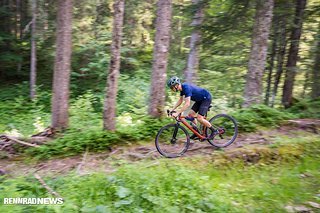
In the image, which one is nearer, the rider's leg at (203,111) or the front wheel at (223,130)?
the rider's leg at (203,111)

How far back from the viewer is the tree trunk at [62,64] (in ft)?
26.9

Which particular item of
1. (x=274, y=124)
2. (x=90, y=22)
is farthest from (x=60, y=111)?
(x=90, y=22)

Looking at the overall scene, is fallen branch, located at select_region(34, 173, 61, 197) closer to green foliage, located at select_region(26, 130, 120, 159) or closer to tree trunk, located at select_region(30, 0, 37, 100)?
green foliage, located at select_region(26, 130, 120, 159)

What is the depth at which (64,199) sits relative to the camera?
5531 millimetres

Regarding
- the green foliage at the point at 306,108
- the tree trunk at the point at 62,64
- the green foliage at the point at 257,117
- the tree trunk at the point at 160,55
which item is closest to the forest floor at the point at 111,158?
the green foliage at the point at 257,117

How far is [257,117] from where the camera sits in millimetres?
9617

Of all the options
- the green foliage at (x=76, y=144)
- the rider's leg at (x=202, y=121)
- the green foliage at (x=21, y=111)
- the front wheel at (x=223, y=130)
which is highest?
the rider's leg at (x=202, y=121)

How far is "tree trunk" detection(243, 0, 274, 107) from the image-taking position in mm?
9766

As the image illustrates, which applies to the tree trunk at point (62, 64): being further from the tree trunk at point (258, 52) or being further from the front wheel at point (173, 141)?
the tree trunk at point (258, 52)

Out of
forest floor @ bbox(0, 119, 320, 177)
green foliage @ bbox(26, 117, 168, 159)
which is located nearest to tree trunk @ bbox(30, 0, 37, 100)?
green foliage @ bbox(26, 117, 168, 159)

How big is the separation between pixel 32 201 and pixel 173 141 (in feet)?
12.4

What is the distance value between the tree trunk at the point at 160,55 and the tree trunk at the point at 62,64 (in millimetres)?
2510

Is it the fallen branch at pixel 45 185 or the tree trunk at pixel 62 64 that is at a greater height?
the tree trunk at pixel 62 64

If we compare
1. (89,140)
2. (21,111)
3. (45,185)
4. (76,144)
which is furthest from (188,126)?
(21,111)
